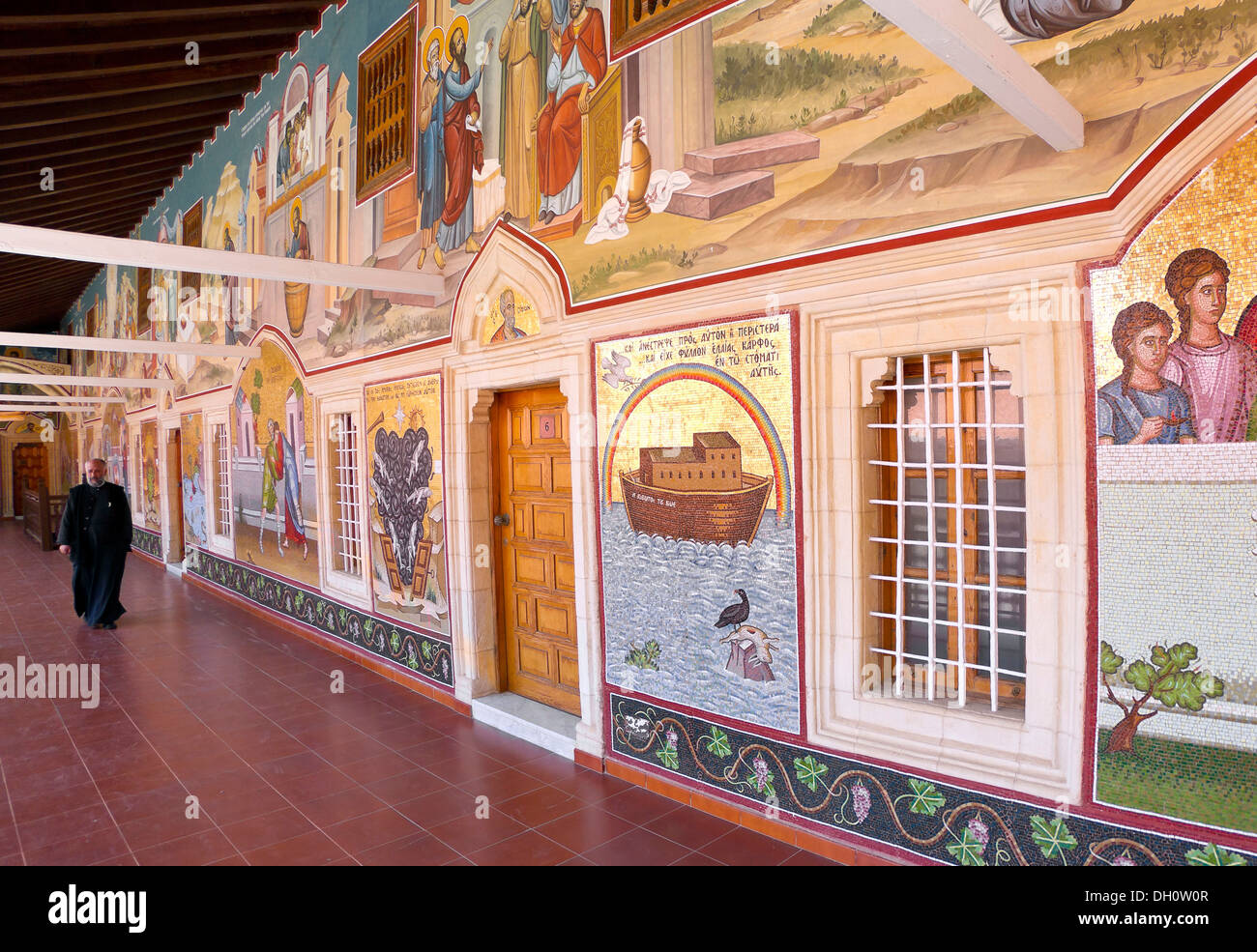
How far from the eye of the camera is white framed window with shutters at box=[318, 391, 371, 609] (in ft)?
23.4

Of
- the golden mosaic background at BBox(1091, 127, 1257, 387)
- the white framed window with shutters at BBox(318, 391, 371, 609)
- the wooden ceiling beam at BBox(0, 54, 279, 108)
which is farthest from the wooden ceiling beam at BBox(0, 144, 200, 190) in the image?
the golden mosaic background at BBox(1091, 127, 1257, 387)

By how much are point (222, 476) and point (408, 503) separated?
19.9 ft

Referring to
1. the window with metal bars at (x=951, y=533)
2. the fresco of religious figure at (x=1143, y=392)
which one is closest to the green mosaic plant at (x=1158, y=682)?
the window with metal bars at (x=951, y=533)

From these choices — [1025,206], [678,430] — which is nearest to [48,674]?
[678,430]

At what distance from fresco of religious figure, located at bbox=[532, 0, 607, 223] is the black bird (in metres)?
2.52

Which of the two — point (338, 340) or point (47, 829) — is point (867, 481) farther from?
point (338, 340)

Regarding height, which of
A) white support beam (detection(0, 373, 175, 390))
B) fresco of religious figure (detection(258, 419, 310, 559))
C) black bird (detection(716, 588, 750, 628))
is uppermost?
white support beam (detection(0, 373, 175, 390))

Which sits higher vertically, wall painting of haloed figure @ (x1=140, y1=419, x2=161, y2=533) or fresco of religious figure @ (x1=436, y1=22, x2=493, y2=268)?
fresco of religious figure @ (x1=436, y1=22, x2=493, y2=268)

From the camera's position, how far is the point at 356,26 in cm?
709

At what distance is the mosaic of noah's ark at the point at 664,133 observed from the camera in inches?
106

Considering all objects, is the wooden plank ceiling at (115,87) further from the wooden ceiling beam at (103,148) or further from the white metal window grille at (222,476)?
the white metal window grille at (222,476)

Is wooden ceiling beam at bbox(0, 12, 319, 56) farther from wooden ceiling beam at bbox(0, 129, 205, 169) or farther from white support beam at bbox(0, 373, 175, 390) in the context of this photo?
white support beam at bbox(0, 373, 175, 390)

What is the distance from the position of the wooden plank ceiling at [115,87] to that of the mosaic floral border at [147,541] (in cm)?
575
